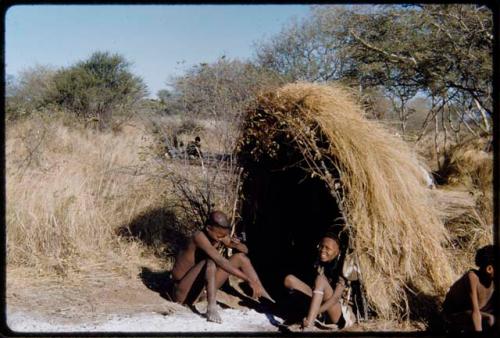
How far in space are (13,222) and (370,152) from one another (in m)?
4.49

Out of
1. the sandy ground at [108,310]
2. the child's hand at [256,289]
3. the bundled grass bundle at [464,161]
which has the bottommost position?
the sandy ground at [108,310]

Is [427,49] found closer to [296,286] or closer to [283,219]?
[283,219]

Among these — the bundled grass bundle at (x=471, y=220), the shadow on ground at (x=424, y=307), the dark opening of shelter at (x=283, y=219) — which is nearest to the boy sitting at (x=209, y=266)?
the dark opening of shelter at (x=283, y=219)

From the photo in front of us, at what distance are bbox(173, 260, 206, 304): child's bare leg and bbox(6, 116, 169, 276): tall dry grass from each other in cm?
130

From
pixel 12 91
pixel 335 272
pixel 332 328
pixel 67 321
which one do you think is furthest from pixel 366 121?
pixel 12 91

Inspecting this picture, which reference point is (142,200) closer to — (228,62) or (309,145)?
(228,62)

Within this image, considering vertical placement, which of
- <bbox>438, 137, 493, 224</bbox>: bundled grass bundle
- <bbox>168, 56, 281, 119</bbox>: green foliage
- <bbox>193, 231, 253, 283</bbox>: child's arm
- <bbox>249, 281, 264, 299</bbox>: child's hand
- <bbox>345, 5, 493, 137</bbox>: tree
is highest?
<bbox>345, 5, 493, 137</bbox>: tree

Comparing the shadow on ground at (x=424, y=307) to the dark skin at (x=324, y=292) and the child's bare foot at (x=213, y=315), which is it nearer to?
the dark skin at (x=324, y=292)

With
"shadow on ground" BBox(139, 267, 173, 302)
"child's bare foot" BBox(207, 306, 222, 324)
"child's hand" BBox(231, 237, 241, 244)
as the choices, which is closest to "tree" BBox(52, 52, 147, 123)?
"shadow on ground" BBox(139, 267, 173, 302)

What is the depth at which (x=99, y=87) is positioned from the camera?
23.8m

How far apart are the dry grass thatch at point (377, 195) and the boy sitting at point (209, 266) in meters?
1.15

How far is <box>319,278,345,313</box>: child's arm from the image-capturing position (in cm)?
575

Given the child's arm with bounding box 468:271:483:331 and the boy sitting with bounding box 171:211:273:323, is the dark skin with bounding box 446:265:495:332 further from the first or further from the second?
the boy sitting with bounding box 171:211:273:323

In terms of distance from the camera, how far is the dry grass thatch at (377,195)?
5.75 meters
